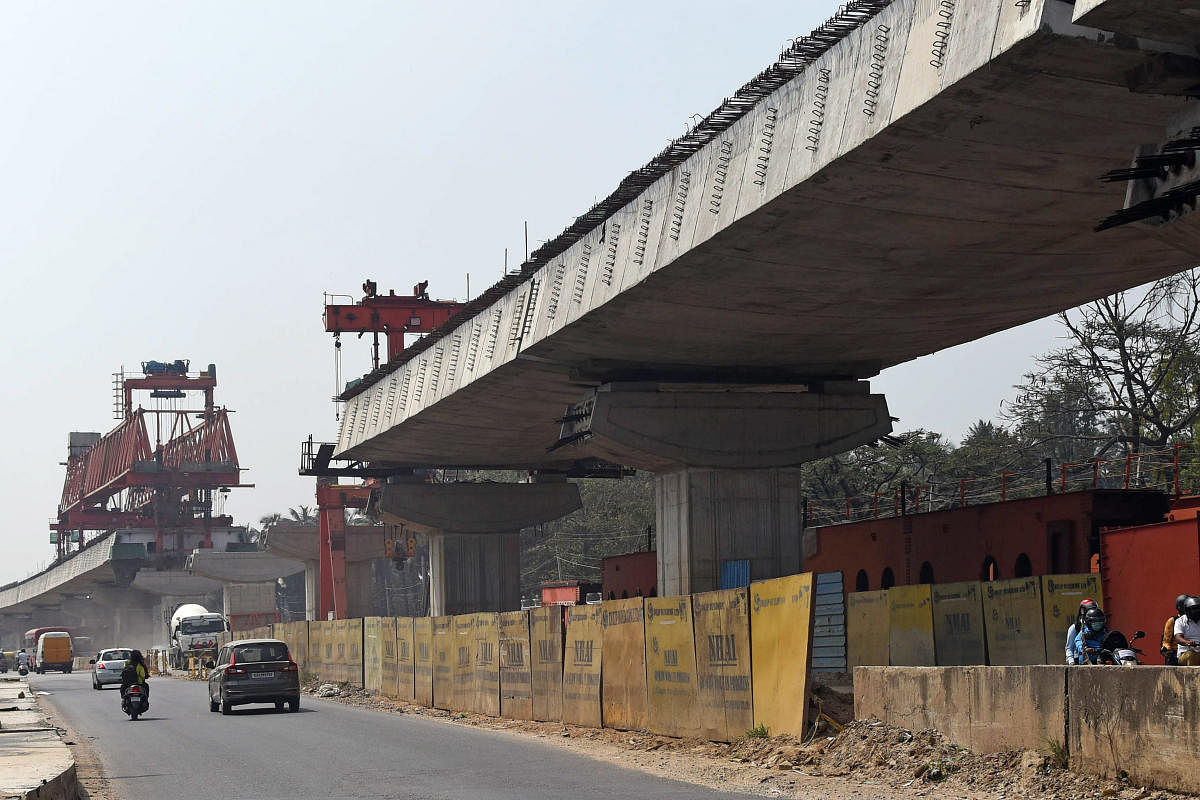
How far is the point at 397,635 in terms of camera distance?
1489 inches

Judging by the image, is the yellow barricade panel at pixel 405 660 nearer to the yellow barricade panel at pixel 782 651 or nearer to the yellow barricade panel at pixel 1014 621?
the yellow barricade panel at pixel 1014 621

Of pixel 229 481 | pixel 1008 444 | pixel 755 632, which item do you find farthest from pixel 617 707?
pixel 229 481

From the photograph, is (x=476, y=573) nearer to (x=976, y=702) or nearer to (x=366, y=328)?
(x=366, y=328)

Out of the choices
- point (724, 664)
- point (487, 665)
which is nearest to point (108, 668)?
point (487, 665)

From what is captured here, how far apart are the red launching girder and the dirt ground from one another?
117m

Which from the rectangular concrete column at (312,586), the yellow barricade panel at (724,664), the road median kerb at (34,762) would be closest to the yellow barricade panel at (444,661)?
the road median kerb at (34,762)

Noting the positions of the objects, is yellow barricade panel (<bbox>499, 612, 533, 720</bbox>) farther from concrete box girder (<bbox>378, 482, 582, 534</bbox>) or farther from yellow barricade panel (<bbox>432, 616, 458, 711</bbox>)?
concrete box girder (<bbox>378, 482, 582, 534</bbox>)

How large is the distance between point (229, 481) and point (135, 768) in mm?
116550

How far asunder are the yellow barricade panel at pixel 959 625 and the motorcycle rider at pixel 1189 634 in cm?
986

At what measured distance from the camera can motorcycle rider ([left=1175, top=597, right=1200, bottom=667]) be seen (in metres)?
15.5

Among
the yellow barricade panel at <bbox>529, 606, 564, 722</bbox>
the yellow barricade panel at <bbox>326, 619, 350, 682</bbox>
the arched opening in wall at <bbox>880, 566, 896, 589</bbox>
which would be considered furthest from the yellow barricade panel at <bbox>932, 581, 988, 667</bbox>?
the yellow barricade panel at <bbox>326, 619, 350, 682</bbox>

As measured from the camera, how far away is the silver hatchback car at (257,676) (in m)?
31.8

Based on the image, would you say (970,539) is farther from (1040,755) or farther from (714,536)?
(1040,755)

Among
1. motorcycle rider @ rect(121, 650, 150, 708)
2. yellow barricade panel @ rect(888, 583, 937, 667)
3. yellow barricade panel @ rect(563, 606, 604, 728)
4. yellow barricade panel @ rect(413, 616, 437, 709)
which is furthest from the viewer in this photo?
yellow barricade panel @ rect(413, 616, 437, 709)
